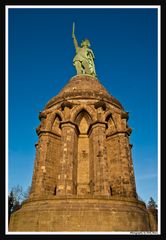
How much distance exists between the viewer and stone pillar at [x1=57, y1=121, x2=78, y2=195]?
1282 centimetres

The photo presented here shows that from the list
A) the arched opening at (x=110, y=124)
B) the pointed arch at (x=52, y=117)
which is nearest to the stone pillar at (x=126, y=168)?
the arched opening at (x=110, y=124)

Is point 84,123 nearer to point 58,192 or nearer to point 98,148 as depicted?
point 98,148

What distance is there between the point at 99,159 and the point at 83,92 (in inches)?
222

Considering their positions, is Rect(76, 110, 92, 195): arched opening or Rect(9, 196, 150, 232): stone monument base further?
Rect(76, 110, 92, 195): arched opening

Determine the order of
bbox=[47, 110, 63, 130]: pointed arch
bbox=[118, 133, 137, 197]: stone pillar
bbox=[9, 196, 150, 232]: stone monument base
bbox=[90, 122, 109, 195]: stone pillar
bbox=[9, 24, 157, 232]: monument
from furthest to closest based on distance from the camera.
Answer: bbox=[47, 110, 63, 130]: pointed arch < bbox=[118, 133, 137, 197]: stone pillar < bbox=[90, 122, 109, 195]: stone pillar < bbox=[9, 24, 157, 232]: monument < bbox=[9, 196, 150, 232]: stone monument base

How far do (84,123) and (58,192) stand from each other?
5.86 metres

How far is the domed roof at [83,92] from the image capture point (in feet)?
55.7

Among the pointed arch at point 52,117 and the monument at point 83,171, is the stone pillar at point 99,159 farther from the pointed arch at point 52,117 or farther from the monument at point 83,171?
the pointed arch at point 52,117

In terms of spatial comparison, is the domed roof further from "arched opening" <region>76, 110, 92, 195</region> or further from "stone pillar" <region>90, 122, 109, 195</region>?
"stone pillar" <region>90, 122, 109, 195</region>

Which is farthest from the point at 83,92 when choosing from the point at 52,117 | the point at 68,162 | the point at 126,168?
the point at 126,168

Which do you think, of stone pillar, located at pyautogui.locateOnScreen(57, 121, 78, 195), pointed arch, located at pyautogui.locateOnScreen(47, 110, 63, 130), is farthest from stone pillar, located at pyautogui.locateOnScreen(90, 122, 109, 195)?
pointed arch, located at pyautogui.locateOnScreen(47, 110, 63, 130)

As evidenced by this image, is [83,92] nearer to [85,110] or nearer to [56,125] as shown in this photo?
[85,110]

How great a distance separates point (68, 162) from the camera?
542 inches

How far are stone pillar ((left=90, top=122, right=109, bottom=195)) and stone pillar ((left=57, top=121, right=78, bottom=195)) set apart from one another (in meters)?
1.30
